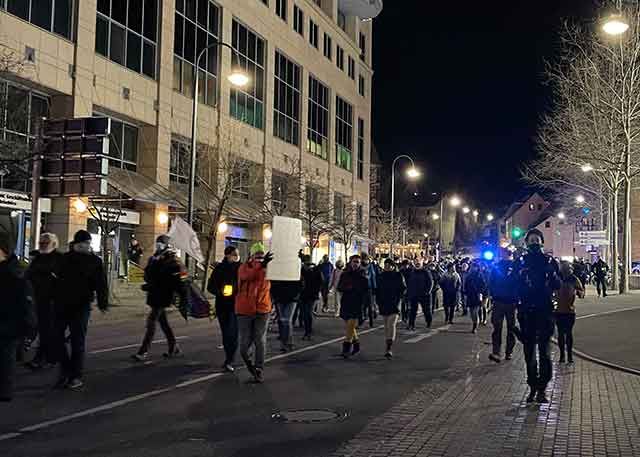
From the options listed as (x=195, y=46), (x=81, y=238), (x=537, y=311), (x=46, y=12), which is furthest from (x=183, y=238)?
(x=195, y=46)

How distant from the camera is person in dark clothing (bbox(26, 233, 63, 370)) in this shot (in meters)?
10.4

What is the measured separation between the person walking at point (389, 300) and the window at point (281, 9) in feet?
113

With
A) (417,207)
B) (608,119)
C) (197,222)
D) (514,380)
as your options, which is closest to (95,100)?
(197,222)

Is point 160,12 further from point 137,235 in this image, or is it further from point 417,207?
point 417,207

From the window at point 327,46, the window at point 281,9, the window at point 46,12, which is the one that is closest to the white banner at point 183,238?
the window at point 46,12

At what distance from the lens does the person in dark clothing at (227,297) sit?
1077 cm

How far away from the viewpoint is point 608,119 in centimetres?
3647

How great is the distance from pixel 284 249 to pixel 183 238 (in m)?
9.03

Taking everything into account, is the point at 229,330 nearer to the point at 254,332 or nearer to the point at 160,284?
the point at 254,332

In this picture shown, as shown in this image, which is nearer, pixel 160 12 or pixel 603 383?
pixel 603 383

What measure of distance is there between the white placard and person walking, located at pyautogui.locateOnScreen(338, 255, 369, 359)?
2.20 meters

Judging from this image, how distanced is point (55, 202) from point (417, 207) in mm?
85458

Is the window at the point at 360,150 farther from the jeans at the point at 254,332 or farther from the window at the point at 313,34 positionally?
the jeans at the point at 254,332

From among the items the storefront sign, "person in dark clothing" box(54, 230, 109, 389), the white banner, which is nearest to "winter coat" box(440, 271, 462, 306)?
the white banner
